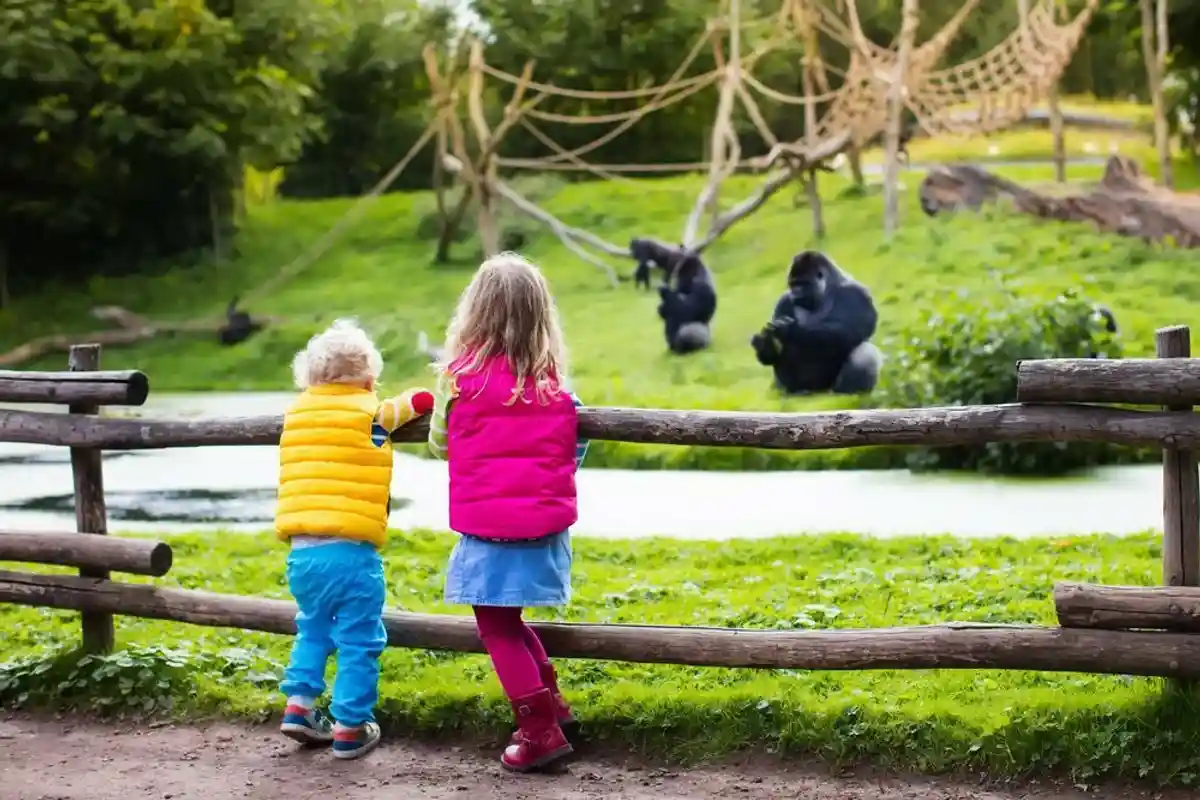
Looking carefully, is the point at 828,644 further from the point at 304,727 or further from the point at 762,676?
the point at 304,727

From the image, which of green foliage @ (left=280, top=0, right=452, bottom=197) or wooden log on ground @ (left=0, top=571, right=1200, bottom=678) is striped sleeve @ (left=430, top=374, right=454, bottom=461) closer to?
wooden log on ground @ (left=0, top=571, right=1200, bottom=678)

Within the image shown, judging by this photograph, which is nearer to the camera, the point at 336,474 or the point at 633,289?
the point at 336,474

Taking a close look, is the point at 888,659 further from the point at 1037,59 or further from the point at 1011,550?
the point at 1037,59

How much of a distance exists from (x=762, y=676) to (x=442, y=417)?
55.9 inches

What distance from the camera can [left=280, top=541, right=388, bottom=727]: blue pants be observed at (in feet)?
13.6

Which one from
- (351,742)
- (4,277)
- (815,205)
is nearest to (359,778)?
(351,742)

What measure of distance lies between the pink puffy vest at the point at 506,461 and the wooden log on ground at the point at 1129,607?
1.38 m

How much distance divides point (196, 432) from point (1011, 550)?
3.64 metres

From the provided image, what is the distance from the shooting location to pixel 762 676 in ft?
15.5

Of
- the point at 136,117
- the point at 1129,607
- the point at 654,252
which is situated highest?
the point at 136,117

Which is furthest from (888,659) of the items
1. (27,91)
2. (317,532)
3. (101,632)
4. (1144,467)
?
(27,91)

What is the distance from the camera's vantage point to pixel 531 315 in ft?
13.2

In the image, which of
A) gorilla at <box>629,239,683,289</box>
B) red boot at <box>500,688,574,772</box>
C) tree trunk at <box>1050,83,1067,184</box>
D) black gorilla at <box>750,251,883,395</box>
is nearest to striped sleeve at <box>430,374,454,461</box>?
red boot at <box>500,688,574,772</box>

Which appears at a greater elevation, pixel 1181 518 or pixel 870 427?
pixel 870 427
